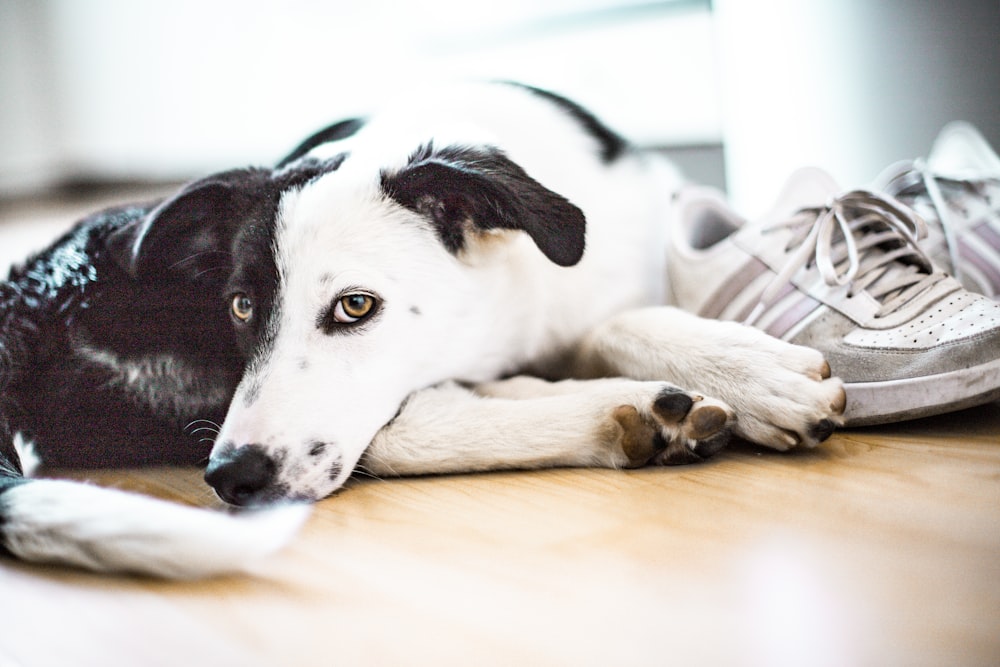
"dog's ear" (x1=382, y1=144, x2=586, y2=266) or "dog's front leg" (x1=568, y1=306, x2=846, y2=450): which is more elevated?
"dog's ear" (x1=382, y1=144, x2=586, y2=266)

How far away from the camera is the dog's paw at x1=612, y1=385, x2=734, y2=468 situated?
3.34 ft

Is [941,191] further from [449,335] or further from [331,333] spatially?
[331,333]

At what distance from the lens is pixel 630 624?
66 centimetres

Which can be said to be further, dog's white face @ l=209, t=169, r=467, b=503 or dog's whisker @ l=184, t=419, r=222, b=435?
dog's whisker @ l=184, t=419, r=222, b=435

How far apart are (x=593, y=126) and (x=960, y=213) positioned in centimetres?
78

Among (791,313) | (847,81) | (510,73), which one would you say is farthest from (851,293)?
(510,73)

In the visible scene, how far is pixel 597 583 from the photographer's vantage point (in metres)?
0.74

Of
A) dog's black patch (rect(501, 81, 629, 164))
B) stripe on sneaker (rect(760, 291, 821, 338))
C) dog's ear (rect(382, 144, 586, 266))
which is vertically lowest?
stripe on sneaker (rect(760, 291, 821, 338))

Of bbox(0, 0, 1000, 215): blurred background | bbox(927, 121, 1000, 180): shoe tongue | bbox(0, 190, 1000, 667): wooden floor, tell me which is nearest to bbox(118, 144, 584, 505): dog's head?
bbox(0, 190, 1000, 667): wooden floor

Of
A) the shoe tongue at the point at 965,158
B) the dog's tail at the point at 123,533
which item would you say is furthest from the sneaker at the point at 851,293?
the dog's tail at the point at 123,533

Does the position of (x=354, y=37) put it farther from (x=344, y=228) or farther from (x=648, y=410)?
(x=648, y=410)

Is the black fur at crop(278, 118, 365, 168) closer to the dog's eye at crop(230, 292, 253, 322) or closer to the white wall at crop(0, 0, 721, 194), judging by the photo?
the dog's eye at crop(230, 292, 253, 322)

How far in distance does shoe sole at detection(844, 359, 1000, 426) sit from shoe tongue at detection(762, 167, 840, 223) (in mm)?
385

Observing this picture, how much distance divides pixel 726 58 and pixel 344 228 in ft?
6.73
